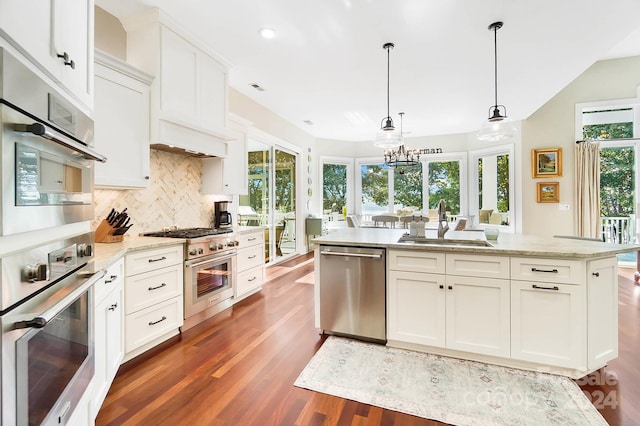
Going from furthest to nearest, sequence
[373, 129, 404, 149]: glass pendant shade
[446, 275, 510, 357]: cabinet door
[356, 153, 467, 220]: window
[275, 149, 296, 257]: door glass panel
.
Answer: [356, 153, 467, 220]: window, [275, 149, 296, 257]: door glass panel, [373, 129, 404, 149]: glass pendant shade, [446, 275, 510, 357]: cabinet door

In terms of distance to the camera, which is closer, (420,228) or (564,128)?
(420,228)

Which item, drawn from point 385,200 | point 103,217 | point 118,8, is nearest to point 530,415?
point 103,217

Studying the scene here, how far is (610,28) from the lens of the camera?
9.77 feet

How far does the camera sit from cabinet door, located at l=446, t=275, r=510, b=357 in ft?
7.32

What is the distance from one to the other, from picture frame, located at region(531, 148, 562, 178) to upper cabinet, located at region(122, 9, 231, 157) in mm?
5962

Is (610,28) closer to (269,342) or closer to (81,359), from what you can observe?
(269,342)

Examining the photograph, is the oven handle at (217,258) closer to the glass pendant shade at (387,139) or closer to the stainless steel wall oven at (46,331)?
the stainless steel wall oven at (46,331)

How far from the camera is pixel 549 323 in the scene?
213 cm

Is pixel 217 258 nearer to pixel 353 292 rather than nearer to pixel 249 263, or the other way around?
pixel 249 263

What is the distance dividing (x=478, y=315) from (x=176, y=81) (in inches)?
131

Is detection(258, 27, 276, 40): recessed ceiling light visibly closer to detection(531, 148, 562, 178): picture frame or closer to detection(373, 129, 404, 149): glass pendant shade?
detection(373, 129, 404, 149): glass pendant shade

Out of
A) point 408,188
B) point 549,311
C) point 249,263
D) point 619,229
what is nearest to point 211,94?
point 249,263

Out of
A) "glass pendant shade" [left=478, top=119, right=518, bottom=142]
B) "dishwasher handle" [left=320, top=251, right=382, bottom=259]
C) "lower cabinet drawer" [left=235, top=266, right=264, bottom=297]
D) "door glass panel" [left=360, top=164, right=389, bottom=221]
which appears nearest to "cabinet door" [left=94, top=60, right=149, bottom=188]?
"lower cabinet drawer" [left=235, top=266, right=264, bottom=297]

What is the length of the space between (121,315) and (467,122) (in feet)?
22.8
